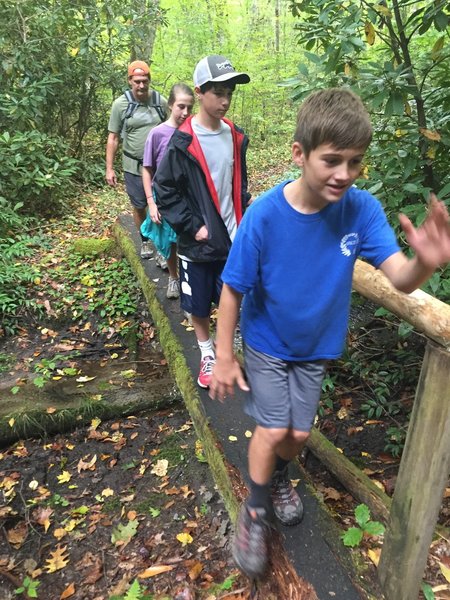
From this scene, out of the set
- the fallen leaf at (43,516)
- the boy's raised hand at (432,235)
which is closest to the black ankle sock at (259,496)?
the boy's raised hand at (432,235)

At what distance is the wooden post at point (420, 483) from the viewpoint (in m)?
1.62

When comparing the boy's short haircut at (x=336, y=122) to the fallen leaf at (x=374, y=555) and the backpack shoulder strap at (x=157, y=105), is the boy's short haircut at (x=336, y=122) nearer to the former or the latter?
the fallen leaf at (x=374, y=555)

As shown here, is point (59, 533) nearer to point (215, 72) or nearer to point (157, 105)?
point (215, 72)

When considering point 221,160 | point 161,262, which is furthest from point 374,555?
point 161,262

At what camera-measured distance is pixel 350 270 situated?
193 cm

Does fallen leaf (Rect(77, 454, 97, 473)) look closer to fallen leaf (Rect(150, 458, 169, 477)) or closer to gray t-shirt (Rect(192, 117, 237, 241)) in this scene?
fallen leaf (Rect(150, 458, 169, 477))

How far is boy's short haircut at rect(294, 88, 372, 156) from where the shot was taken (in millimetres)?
1582

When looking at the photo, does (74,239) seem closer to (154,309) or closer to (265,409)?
(154,309)

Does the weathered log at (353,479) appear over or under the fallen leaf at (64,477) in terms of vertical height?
over

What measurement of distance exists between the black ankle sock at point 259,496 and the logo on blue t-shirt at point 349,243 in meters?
1.19

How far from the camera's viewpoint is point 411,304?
1763mm

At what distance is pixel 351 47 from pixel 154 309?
10.8 feet

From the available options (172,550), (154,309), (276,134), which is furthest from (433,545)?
(276,134)

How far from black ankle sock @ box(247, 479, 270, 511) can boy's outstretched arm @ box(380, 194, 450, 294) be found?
1.22 meters
